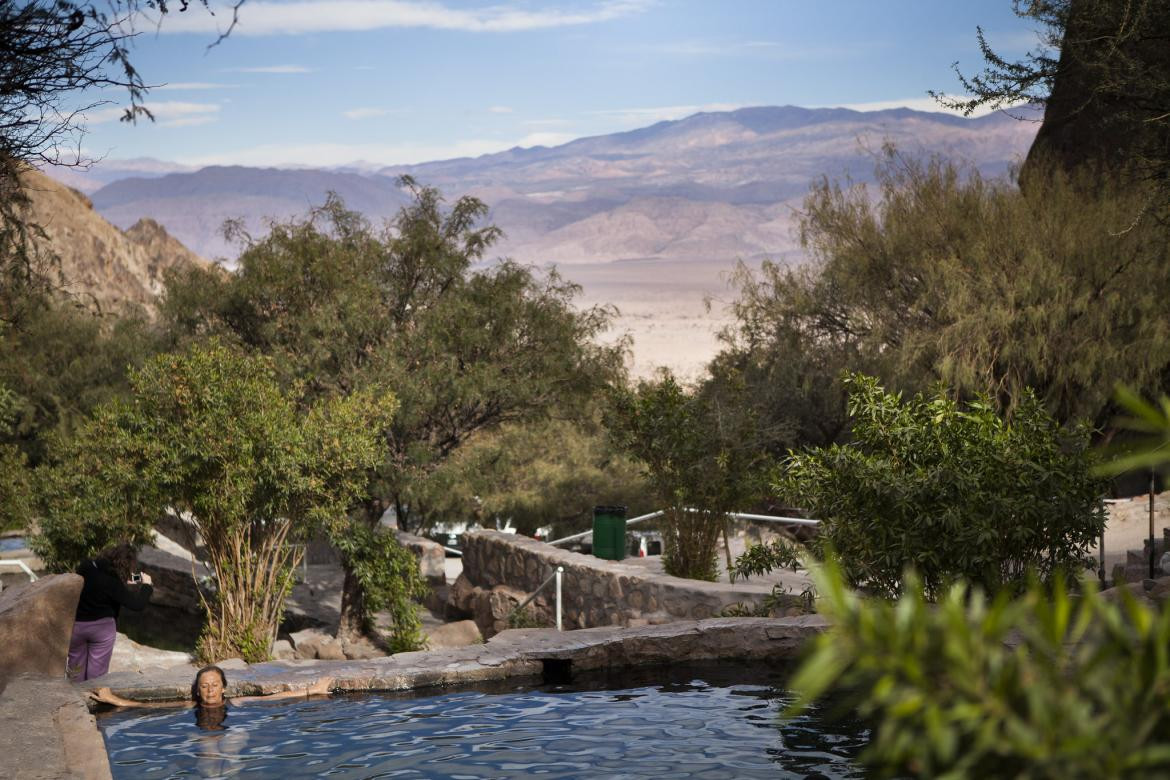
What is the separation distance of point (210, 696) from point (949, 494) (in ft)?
21.0

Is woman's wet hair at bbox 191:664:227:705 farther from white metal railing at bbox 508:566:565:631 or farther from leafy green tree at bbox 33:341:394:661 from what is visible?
white metal railing at bbox 508:566:565:631

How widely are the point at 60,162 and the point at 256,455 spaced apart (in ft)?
17.2

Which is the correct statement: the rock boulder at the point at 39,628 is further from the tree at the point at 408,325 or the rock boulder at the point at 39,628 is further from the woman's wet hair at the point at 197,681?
the tree at the point at 408,325

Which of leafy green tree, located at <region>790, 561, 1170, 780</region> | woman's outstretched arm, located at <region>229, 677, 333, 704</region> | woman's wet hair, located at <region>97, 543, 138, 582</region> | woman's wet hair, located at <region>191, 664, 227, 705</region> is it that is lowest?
woman's outstretched arm, located at <region>229, 677, 333, 704</region>

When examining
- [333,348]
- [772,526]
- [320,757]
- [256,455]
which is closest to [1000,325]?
[772,526]

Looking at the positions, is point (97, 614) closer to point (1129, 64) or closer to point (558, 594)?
point (558, 594)

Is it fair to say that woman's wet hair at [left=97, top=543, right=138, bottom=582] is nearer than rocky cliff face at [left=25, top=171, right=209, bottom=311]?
Yes

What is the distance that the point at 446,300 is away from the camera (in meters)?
20.2

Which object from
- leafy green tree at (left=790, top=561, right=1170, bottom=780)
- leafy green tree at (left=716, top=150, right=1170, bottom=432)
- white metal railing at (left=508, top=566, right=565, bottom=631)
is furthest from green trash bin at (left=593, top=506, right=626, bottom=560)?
leafy green tree at (left=790, top=561, right=1170, bottom=780)

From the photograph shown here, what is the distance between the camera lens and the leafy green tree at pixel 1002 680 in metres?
1.83

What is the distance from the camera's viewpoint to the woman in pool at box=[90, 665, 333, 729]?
1009 centimetres

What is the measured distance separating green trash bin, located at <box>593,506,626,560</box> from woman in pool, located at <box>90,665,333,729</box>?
5879 mm

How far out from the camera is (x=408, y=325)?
20.2 m

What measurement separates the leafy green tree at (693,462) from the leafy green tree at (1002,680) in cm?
1237
